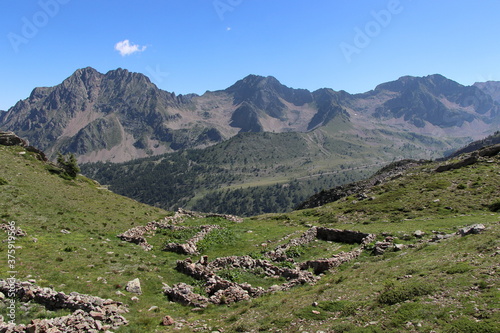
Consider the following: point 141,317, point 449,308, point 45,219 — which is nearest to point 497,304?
point 449,308

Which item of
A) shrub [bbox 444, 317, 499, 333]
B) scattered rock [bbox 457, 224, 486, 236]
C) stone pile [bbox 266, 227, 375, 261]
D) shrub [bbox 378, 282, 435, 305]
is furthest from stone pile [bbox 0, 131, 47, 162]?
shrub [bbox 444, 317, 499, 333]

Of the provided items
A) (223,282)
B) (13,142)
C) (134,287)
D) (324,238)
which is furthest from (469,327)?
(13,142)

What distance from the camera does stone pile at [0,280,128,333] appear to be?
16.4 metres

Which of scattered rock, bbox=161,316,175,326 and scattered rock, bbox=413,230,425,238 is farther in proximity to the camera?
scattered rock, bbox=413,230,425,238

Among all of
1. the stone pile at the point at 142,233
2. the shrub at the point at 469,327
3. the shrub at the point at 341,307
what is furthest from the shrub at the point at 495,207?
the stone pile at the point at 142,233

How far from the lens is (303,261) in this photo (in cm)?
3036

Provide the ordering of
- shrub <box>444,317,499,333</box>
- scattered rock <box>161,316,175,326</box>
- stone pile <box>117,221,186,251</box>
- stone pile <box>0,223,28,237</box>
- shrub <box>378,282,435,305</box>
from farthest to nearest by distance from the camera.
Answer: stone pile <box>117,221,186,251</box>
stone pile <box>0,223,28,237</box>
scattered rock <box>161,316,175,326</box>
shrub <box>378,282,435,305</box>
shrub <box>444,317,499,333</box>

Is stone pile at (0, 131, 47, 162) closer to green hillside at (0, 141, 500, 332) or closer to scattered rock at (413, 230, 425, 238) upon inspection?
green hillside at (0, 141, 500, 332)

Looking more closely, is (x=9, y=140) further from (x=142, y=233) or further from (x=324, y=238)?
(x=324, y=238)

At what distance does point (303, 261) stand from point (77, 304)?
19.9m

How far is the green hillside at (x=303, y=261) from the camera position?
50.4ft

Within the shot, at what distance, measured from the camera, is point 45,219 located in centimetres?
3759

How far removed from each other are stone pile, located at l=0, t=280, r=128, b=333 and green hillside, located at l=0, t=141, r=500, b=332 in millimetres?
699

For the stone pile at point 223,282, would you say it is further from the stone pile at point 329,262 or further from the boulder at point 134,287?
the stone pile at point 329,262
